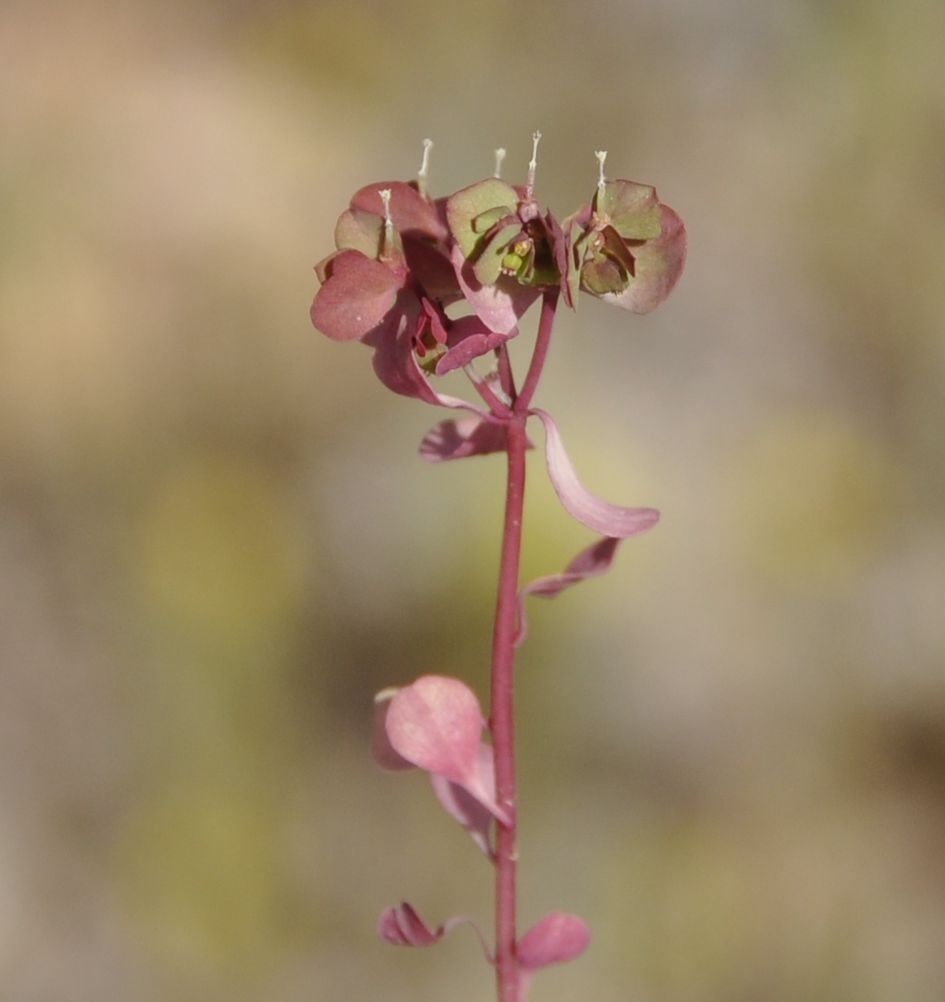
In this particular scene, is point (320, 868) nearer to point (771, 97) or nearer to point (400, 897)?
point (400, 897)

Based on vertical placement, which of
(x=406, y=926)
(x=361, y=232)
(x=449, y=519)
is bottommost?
(x=406, y=926)

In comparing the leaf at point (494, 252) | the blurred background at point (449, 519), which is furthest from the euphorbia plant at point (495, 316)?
the blurred background at point (449, 519)

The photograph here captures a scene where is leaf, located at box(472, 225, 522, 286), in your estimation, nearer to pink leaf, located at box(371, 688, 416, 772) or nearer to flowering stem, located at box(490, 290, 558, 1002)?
flowering stem, located at box(490, 290, 558, 1002)

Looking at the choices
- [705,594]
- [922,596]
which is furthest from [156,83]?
[922,596]

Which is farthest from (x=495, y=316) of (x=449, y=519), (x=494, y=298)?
(x=449, y=519)

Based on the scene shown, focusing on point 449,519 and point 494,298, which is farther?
point 449,519

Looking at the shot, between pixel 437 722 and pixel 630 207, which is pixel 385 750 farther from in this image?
pixel 630 207
